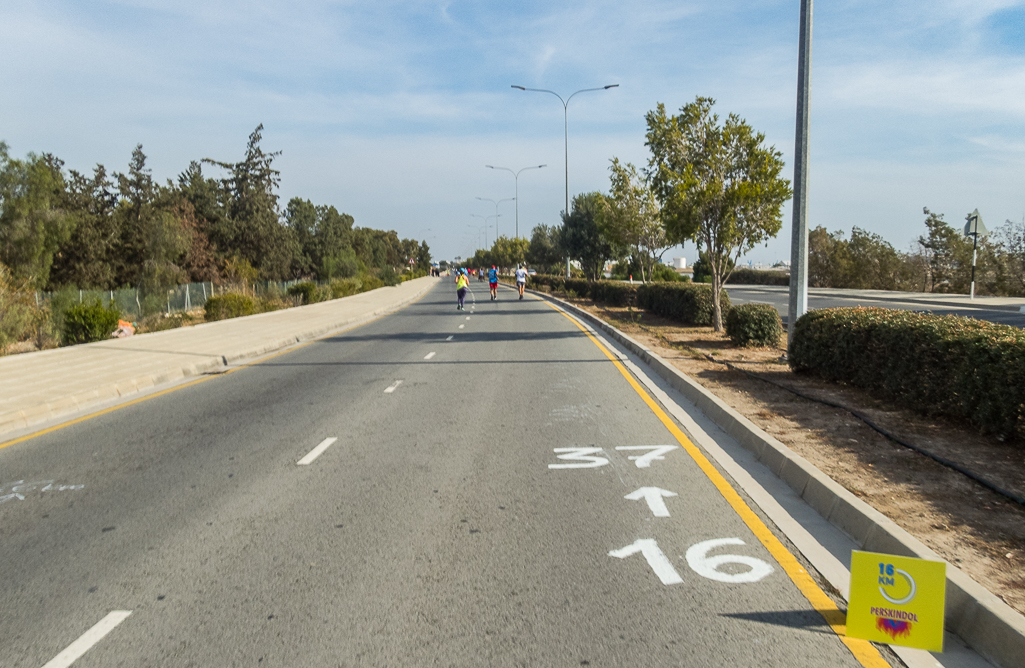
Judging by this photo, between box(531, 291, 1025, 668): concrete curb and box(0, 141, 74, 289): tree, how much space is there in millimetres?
43040

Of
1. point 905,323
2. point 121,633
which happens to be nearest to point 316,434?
point 121,633

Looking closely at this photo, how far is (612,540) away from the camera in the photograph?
5215 mm

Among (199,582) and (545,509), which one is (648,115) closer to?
(545,509)

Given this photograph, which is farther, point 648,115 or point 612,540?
point 648,115

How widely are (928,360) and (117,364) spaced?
13.7 metres

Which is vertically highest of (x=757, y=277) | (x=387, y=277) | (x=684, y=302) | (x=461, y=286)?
(x=387, y=277)

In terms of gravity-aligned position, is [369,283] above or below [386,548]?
above

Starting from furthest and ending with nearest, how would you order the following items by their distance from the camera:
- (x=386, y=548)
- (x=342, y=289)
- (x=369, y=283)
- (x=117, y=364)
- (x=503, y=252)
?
(x=503, y=252), (x=369, y=283), (x=342, y=289), (x=117, y=364), (x=386, y=548)

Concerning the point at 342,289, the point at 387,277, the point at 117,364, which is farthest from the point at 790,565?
the point at 387,277

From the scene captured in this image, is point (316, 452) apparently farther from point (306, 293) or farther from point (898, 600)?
point (306, 293)

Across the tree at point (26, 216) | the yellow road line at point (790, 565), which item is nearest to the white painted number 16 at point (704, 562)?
the yellow road line at point (790, 565)

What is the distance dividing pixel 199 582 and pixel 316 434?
172 inches

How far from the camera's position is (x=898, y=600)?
376cm

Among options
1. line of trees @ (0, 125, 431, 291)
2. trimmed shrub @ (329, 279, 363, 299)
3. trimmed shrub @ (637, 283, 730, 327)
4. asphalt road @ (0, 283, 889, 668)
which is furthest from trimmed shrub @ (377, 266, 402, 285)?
asphalt road @ (0, 283, 889, 668)
